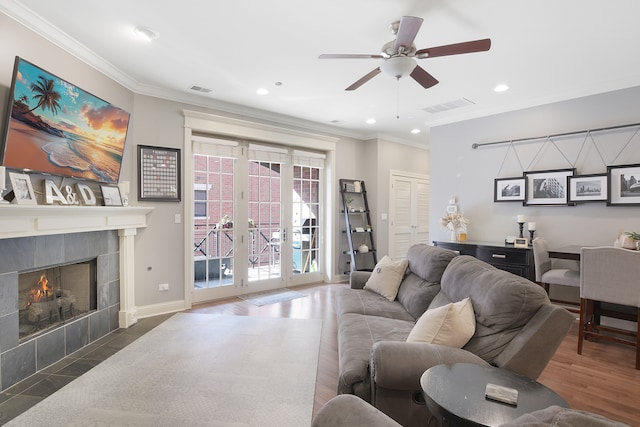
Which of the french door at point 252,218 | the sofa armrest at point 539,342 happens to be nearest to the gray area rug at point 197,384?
the sofa armrest at point 539,342

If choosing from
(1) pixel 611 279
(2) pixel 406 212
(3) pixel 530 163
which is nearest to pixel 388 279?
(1) pixel 611 279

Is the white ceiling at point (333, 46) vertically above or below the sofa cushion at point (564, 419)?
above

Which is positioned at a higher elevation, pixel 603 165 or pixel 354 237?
pixel 603 165

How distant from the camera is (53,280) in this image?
295 cm

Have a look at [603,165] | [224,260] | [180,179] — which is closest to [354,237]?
[224,260]

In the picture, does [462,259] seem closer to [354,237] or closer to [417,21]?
[417,21]

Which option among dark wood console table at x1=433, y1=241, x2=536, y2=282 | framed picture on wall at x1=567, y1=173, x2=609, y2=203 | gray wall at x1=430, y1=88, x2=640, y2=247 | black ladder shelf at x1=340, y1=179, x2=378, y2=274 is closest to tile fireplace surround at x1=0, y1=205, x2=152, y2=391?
black ladder shelf at x1=340, y1=179, x2=378, y2=274

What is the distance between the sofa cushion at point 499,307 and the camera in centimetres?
165

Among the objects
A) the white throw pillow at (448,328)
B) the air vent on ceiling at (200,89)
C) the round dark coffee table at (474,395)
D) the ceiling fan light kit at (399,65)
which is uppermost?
the air vent on ceiling at (200,89)

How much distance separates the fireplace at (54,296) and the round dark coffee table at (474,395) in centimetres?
296

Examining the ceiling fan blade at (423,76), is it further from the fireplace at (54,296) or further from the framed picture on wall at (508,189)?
the fireplace at (54,296)

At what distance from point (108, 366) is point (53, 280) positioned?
1.00 meters

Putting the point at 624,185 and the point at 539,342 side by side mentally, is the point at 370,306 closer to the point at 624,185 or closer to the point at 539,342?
the point at 539,342

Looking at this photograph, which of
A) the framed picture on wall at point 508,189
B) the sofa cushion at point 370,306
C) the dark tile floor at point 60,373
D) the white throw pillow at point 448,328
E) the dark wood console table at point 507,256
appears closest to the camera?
the white throw pillow at point 448,328
